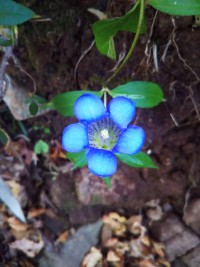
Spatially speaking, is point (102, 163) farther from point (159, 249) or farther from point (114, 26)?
point (159, 249)

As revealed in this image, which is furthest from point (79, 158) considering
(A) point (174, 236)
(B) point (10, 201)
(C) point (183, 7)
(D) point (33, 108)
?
(A) point (174, 236)

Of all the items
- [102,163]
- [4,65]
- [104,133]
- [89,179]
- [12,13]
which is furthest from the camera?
[89,179]

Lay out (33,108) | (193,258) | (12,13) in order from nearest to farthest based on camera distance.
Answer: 1. (12,13)
2. (33,108)
3. (193,258)

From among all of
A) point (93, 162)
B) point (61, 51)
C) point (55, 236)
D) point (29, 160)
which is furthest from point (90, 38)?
point (55, 236)

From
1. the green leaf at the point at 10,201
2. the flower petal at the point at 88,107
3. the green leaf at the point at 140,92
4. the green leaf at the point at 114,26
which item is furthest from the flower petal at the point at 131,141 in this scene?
the green leaf at the point at 10,201

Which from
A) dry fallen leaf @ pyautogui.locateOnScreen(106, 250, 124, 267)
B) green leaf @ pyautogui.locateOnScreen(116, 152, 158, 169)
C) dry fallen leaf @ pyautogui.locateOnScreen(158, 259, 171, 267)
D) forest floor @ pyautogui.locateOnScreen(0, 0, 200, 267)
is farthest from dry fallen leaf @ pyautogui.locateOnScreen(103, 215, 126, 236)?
green leaf @ pyautogui.locateOnScreen(116, 152, 158, 169)

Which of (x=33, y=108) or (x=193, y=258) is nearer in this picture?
(x=33, y=108)

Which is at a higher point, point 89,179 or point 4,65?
point 4,65

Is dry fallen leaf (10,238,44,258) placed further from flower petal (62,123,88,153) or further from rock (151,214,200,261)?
flower petal (62,123,88,153)
